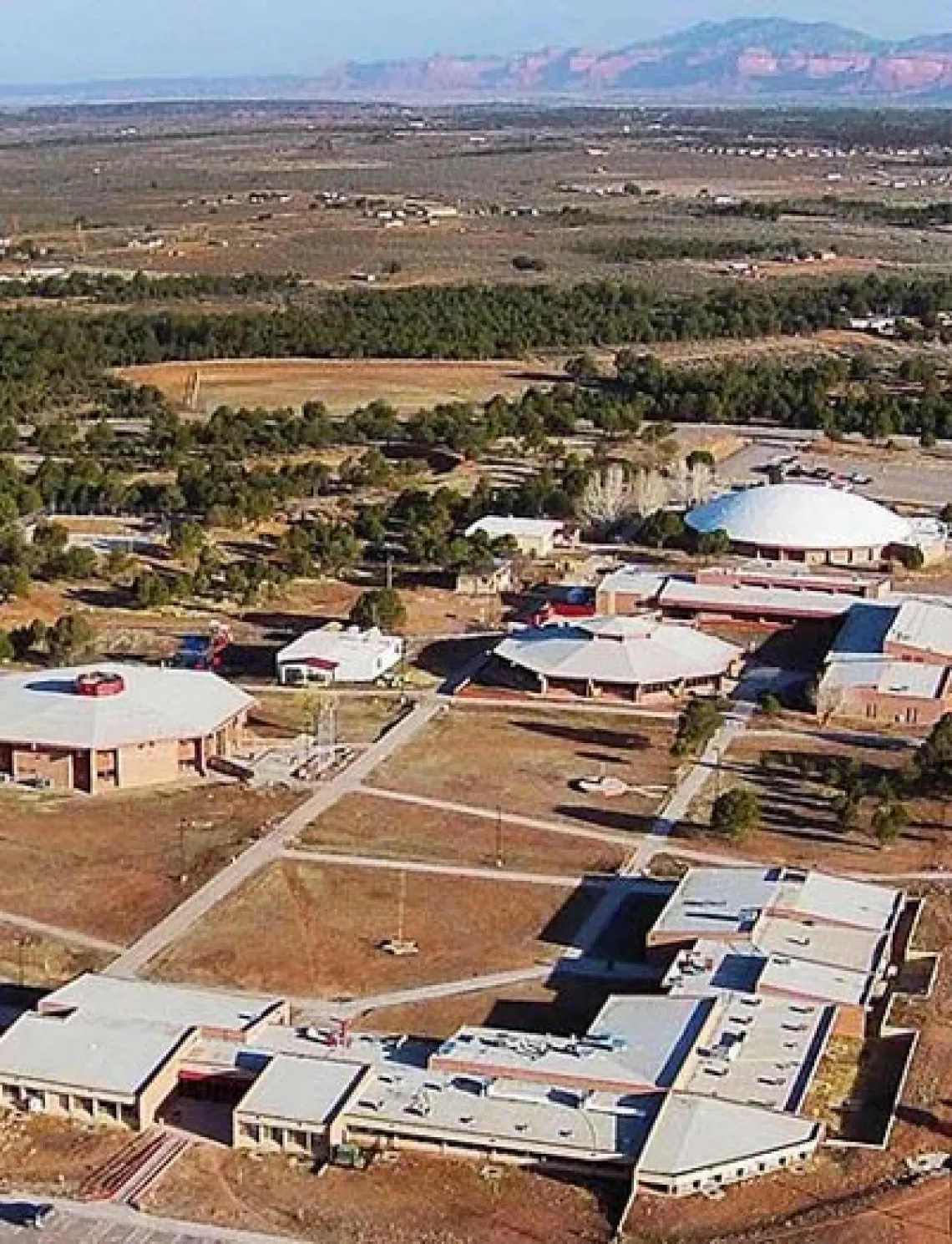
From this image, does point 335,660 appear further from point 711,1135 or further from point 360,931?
point 711,1135

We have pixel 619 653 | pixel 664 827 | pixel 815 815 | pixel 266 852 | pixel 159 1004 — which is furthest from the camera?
pixel 619 653

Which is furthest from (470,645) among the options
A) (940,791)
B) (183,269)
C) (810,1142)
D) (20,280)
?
(183,269)

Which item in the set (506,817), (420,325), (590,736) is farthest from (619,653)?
(420,325)

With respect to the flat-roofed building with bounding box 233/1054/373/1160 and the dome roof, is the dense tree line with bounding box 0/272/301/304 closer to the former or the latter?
the dome roof

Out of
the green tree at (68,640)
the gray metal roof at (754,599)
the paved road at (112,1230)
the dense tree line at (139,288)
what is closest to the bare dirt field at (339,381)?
the dense tree line at (139,288)

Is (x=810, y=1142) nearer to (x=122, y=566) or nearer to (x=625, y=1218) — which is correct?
(x=625, y=1218)

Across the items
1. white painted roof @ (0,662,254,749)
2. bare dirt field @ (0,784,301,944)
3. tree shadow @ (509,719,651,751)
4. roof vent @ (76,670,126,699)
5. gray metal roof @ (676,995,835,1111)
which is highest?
roof vent @ (76,670,126,699)

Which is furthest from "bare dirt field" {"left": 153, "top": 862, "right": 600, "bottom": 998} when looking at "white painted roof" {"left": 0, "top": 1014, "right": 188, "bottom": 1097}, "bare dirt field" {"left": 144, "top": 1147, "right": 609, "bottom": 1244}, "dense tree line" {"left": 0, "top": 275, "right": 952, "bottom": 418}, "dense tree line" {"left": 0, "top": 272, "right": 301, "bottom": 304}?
"dense tree line" {"left": 0, "top": 272, "right": 301, "bottom": 304}
